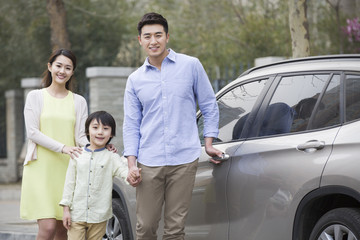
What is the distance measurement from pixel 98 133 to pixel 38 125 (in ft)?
1.87

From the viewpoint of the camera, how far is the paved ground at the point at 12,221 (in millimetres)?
8750

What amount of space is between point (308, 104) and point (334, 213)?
778 mm

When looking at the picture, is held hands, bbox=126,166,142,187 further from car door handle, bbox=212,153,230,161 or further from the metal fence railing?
the metal fence railing

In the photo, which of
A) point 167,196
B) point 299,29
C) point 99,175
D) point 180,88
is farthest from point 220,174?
point 299,29

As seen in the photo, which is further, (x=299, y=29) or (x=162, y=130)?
(x=299, y=29)

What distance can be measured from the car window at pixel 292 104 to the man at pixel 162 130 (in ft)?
1.33

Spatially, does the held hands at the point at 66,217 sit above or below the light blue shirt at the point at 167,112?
below

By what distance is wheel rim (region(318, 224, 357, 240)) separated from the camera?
4773 mm

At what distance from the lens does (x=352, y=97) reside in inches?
194

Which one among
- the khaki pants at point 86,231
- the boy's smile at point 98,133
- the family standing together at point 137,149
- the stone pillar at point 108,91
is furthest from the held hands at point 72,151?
the stone pillar at point 108,91

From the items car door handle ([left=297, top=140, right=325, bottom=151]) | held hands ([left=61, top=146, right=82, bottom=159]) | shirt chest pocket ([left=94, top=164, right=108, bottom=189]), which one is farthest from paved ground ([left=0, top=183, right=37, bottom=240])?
car door handle ([left=297, top=140, right=325, bottom=151])

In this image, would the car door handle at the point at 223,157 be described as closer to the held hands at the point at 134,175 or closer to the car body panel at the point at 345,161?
the held hands at the point at 134,175

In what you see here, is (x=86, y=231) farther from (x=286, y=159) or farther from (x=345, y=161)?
(x=345, y=161)

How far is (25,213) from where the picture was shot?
20.1 feet
